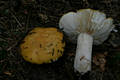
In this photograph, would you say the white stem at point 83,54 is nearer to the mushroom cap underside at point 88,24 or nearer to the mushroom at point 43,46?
the mushroom cap underside at point 88,24

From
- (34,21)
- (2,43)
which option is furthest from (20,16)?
(2,43)

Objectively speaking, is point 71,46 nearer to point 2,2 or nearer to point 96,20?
point 96,20

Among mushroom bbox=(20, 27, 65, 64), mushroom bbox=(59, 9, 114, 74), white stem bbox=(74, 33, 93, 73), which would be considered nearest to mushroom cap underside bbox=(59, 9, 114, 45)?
mushroom bbox=(59, 9, 114, 74)

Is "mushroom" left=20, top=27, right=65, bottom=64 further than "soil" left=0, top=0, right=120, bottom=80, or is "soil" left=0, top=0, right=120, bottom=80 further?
"soil" left=0, top=0, right=120, bottom=80

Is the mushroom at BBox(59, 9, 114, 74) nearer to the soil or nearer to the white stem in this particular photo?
the white stem

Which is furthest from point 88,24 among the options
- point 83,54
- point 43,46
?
point 43,46
